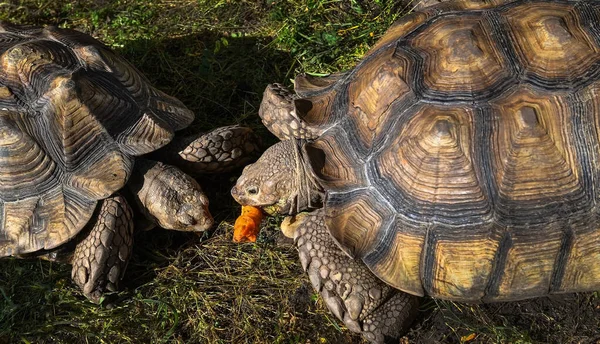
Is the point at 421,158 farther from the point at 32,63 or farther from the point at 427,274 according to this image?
the point at 32,63

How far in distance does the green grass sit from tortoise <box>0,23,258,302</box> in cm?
25

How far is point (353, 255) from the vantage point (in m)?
2.94

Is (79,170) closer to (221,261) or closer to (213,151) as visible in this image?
(213,151)

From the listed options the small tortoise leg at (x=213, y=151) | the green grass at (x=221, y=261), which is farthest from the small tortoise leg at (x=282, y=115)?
the green grass at (x=221, y=261)

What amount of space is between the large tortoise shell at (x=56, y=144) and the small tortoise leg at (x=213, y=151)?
0.61 ft

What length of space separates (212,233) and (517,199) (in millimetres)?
1926

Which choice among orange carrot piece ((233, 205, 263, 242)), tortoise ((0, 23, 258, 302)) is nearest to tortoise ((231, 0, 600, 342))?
orange carrot piece ((233, 205, 263, 242))

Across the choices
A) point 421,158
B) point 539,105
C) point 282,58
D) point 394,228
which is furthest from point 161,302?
point 539,105

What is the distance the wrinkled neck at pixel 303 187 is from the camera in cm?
321

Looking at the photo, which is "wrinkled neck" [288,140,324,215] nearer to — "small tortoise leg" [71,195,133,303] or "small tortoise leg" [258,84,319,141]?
"small tortoise leg" [258,84,319,141]

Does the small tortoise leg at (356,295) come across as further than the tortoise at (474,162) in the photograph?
Yes

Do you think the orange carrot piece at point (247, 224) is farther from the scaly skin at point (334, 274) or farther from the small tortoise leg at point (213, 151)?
the small tortoise leg at point (213, 151)

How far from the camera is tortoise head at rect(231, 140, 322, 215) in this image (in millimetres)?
3264

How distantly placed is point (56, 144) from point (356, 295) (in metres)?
1.94
